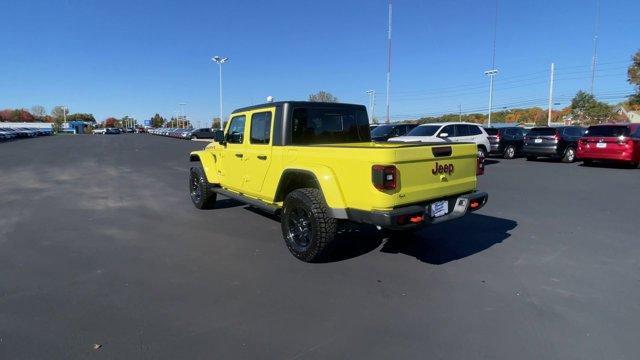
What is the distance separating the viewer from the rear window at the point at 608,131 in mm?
14625

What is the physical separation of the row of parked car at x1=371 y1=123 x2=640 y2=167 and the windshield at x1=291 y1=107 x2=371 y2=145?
23.2 feet

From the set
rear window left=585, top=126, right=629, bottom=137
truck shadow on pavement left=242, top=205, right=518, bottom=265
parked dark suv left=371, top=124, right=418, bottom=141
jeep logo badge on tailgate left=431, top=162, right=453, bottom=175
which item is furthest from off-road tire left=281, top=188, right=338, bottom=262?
rear window left=585, top=126, right=629, bottom=137

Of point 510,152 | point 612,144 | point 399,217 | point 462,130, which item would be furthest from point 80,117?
point 399,217

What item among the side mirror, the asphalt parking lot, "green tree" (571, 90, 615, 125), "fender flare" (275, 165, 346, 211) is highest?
"green tree" (571, 90, 615, 125)

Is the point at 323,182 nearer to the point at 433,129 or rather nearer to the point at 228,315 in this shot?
Result: the point at 228,315

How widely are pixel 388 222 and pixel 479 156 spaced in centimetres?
214

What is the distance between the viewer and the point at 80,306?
369 centimetres

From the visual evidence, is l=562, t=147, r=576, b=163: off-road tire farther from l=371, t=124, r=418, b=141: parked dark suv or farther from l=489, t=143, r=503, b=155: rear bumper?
l=371, t=124, r=418, b=141: parked dark suv

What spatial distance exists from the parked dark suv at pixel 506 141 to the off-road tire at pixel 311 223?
1685cm

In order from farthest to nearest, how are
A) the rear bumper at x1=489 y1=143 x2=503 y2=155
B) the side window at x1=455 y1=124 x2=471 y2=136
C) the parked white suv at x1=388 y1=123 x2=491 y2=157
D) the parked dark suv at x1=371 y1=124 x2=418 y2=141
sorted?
the rear bumper at x1=489 y1=143 x2=503 y2=155 < the parked dark suv at x1=371 y1=124 x2=418 y2=141 < the side window at x1=455 y1=124 x2=471 y2=136 < the parked white suv at x1=388 y1=123 x2=491 y2=157

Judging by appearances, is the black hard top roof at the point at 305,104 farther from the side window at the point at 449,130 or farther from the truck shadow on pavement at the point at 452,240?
the side window at the point at 449,130

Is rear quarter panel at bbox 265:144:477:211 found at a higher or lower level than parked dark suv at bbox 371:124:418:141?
lower

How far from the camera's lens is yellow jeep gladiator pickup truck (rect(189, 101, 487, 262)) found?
4172 mm

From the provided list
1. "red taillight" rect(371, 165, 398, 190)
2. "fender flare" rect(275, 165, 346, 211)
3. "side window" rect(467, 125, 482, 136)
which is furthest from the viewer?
"side window" rect(467, 125, 482, 136)
